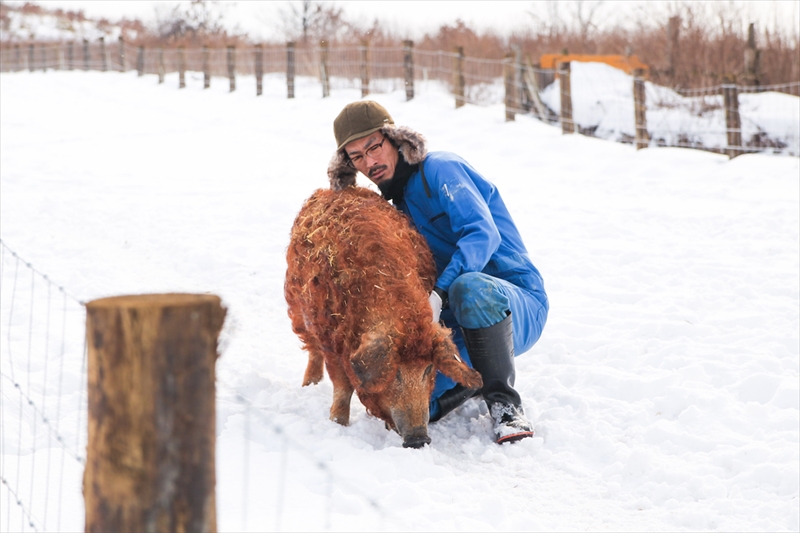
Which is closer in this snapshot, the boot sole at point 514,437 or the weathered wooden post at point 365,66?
the boot sole at point 514,437

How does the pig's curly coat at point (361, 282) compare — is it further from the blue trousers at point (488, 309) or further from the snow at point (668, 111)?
the snow at point (668, 111)

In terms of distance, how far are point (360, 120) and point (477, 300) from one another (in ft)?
3.42

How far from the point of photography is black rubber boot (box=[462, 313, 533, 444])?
3.47 metres

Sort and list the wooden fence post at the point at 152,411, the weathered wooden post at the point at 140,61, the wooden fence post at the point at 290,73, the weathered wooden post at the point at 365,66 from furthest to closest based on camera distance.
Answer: the weathered wooden post at the point at 140,61, the wooden fence post at the point at 290,73, the weathered wooden post at the point at 365,66, the wooden fence post at the point at 152,411

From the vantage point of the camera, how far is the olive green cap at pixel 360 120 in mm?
3635

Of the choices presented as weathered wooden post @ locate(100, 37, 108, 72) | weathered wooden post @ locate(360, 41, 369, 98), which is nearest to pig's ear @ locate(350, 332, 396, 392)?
weathered wooden post @ locate(360, 41, 369, 98)

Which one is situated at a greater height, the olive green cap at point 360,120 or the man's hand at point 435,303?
the olive green cap at point 360,120

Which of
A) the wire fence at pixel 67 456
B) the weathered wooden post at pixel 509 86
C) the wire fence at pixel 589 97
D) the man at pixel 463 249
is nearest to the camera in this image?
the wire fence at pixel 67 456

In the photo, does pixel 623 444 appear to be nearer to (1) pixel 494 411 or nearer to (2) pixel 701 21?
(1) pixel 494 411

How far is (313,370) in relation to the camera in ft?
13.5

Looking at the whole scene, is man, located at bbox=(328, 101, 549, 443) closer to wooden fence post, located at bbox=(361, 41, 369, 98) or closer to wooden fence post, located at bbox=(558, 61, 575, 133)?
wooden fence post, located at bbox=(558, 61, 575, 133)

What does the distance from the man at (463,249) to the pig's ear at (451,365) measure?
0.65 feet

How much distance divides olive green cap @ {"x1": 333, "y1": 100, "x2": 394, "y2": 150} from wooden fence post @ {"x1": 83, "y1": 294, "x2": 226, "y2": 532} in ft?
8.05

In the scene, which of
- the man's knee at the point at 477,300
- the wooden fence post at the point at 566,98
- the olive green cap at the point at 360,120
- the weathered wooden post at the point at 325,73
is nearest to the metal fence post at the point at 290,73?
the weathered wooden post at the point at 325,73
